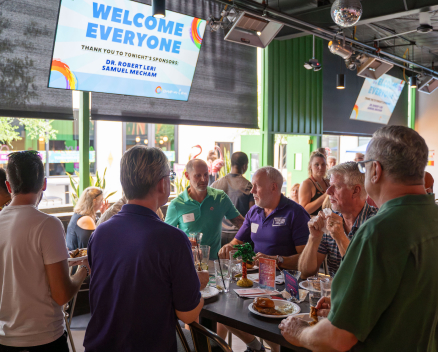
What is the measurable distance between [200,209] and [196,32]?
10.1ft

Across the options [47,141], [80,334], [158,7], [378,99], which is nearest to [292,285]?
[80,334]

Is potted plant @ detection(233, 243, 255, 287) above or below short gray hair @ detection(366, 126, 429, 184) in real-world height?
below

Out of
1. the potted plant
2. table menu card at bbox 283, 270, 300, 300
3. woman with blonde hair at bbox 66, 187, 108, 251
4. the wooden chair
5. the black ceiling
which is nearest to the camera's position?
the wooden chair

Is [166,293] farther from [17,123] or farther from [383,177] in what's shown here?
[17,123]

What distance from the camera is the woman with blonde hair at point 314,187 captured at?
190 inches

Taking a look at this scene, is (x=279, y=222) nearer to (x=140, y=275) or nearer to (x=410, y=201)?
(x=140, y=275)

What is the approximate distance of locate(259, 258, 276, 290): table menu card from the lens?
2.30 m

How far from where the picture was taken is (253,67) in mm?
6738

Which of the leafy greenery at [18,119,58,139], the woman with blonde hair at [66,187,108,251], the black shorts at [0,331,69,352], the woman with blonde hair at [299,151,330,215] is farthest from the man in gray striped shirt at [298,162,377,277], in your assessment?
the leafy greenery at [18,119,58,139]

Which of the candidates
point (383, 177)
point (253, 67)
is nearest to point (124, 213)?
point (383, 177)

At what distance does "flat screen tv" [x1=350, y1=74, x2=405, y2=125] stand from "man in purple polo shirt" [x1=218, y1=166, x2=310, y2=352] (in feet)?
21.1

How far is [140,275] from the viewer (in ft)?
5.00

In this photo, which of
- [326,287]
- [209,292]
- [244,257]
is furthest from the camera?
[244,257]

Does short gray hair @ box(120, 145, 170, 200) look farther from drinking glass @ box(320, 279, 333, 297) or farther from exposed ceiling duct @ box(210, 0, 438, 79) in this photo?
exposed ceiling duct @ box(210, 0, 438, 79)
